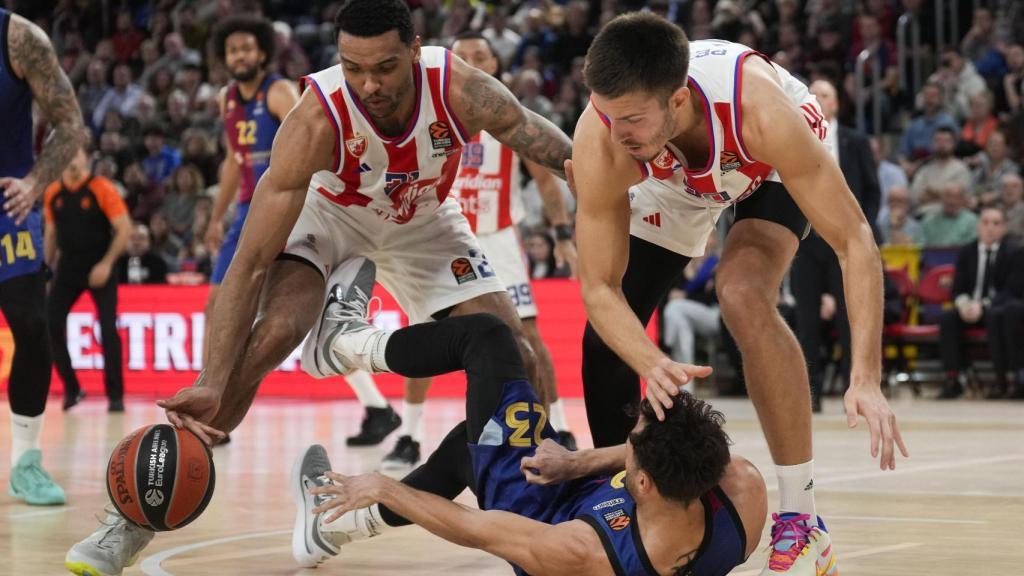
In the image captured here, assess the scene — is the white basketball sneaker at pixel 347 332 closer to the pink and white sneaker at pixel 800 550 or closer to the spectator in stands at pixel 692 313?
the pink and white sneaker at pixel 800 550

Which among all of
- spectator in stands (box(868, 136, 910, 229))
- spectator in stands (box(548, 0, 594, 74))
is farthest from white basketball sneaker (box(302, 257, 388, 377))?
spectator in stands (box(548, 0, 594, 74))

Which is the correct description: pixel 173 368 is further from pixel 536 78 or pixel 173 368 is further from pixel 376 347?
pixel 376 347

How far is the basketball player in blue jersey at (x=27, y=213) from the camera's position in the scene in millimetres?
5895

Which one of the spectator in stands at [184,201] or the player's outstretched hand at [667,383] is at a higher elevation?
the player's outstretched hand at [667,383]

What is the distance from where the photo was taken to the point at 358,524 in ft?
14.9

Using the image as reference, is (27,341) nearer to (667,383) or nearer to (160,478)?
(160,478)

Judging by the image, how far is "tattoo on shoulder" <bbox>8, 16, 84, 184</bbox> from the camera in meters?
5.95

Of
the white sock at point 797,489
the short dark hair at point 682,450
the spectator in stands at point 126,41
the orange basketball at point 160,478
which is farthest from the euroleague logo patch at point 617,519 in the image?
the spectator in stands at point 126,41

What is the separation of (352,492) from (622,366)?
1307mm

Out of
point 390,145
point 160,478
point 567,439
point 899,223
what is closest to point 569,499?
point 160,478

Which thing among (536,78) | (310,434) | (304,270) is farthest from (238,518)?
(536,78)

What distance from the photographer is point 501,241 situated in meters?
8.04

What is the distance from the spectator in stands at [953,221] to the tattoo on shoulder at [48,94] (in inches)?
342

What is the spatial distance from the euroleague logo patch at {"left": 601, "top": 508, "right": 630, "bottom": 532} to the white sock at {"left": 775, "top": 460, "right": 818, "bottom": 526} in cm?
79
